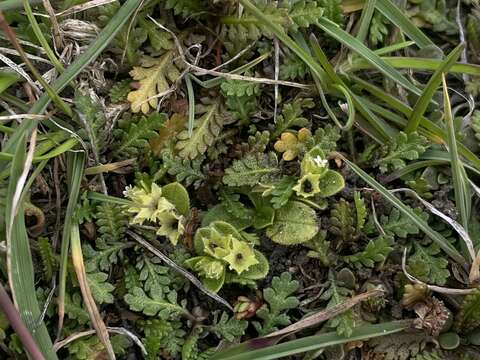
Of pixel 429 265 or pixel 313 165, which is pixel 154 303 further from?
pixel 429 265

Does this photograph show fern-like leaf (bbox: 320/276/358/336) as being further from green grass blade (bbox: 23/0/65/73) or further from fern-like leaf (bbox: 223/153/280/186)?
green grass blade (bbox: 23/0/65/73)

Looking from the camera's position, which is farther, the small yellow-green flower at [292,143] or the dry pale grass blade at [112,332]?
the small yellow-green flower at [292,143]

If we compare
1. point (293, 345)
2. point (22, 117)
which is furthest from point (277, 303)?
point (22, 117)

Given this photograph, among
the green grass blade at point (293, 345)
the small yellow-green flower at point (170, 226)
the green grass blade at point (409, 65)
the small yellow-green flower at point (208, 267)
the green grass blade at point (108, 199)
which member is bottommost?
the green grass blade at point (293, 345)

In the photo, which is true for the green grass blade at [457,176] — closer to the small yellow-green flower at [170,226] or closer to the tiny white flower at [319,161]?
the tiny white flower at [319,161]

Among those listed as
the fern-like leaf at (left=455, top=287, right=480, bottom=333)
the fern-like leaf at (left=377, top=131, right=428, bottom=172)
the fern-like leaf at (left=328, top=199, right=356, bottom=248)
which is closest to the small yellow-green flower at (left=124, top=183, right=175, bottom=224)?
the fern-like leaf at (left=328, top=199, right=356, bottom=248)

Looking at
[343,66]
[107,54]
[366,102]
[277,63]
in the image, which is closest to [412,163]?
[366,102]

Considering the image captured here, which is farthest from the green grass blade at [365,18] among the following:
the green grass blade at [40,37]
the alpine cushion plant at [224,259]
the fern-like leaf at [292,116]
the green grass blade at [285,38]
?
the green grass blade at [40,37]
